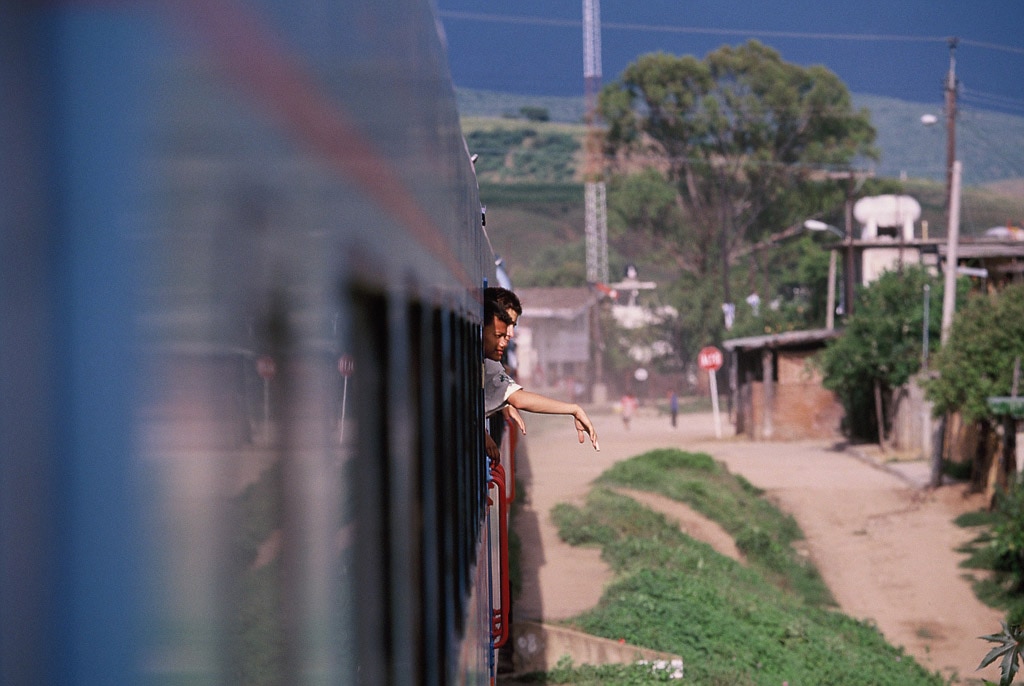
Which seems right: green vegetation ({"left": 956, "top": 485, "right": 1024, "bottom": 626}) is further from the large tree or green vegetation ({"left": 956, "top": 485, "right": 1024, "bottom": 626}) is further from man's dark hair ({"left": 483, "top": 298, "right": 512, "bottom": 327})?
the large tree

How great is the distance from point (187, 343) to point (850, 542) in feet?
64.9

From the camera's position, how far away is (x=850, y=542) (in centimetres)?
1973

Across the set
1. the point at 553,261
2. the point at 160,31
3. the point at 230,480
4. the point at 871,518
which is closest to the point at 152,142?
the point at 160,31

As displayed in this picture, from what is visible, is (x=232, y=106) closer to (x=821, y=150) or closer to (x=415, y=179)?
(x=415, y=179)

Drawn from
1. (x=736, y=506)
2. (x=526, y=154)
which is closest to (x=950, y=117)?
(x=736, y=506)

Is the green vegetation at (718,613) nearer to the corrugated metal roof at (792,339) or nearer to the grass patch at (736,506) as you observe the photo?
the grass patch at (736,506)

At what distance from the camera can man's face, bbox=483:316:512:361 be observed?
5328 mm

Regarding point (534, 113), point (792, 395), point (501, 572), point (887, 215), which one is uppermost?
point (534, 113)

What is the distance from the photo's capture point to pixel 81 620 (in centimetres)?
81

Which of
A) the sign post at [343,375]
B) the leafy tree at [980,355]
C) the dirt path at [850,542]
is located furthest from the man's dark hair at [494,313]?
the leafy tree at [980,355]

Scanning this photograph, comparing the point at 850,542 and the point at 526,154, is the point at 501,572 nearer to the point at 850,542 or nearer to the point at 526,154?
the point at 850,542

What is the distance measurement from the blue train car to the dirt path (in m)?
9.56

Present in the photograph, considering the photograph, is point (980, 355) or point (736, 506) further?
point (980, 355)

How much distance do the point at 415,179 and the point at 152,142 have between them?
4.50ft
